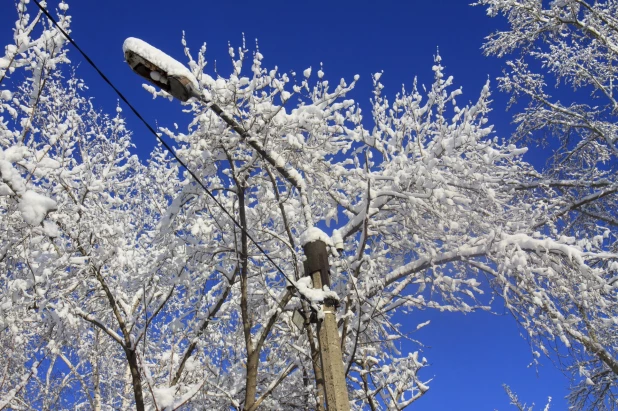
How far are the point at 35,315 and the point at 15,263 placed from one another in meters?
0.60

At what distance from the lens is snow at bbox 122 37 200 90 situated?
3236 mm

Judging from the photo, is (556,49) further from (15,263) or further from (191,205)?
(15,263)

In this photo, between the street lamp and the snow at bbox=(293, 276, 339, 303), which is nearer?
the street lamp

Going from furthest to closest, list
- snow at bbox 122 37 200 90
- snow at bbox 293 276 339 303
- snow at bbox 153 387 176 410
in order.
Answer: snow at bbox 153 387 176 410
snow at bbox 293 276 339 303
snow at bbox 122 37 200 90

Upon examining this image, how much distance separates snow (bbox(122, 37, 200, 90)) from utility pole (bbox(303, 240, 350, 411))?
1615 mm

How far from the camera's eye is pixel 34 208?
142 inches

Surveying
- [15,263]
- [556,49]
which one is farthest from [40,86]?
[556,49]

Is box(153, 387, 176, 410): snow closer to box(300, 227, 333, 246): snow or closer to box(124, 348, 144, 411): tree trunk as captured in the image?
box(124, 348, 144, 411): tree trunk

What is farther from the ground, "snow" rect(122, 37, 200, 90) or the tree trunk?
"snow" rect(122, 37, 200, 90)

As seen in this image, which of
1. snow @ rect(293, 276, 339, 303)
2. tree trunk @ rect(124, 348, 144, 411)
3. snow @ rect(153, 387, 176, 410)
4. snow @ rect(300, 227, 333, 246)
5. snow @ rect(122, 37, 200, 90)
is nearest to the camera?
snow @ rect(122, 37, 200, 90)

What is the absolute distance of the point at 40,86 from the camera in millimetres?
5043

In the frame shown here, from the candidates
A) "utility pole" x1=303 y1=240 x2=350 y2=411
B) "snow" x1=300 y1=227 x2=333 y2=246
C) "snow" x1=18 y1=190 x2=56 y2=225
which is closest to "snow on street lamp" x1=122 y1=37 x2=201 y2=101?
"snow" x1=18 y1=190 x2=56 y2=225

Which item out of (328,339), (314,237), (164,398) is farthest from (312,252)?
(164,398)

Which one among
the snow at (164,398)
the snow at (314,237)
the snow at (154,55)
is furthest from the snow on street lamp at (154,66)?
the snow at (164,398)
